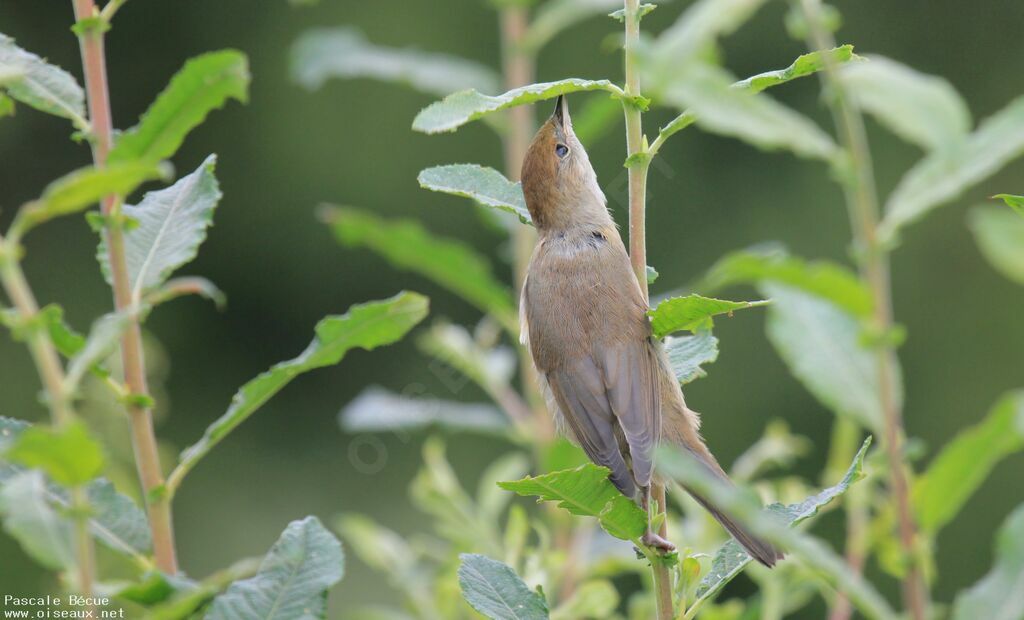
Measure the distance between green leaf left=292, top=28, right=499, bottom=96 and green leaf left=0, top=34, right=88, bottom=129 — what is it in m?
1.79

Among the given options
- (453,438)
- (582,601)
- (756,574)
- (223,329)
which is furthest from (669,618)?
(223,329)

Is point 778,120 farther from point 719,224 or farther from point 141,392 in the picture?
point 719,224

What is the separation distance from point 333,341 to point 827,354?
70 cm

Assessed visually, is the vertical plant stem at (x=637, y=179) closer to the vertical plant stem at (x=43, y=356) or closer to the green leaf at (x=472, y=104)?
the green leaf at (x=472, y=104)

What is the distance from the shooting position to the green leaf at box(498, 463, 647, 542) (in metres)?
1.64

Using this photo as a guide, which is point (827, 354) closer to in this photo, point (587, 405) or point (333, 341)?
point (333, 341)

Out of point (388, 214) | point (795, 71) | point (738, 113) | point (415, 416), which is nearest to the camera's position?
point (738, 113)

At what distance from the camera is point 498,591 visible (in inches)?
66.6

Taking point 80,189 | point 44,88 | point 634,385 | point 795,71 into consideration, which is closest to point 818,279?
point 795,71

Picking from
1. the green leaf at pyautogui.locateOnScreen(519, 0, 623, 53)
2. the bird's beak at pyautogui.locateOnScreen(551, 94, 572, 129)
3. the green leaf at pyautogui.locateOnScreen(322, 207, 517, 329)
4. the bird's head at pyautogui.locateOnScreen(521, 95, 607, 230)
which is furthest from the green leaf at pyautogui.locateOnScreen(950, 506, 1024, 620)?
the green leaf at pyautogui.locateOnScreen(519, 0, 623, 53)

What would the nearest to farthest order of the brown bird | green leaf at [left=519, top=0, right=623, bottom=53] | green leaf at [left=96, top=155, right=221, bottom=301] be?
green leaf at [left=96, top=155, right=221, bottom=301]
the brown bird
green leaf at [left=519, top=0, right=623, bottom=53]

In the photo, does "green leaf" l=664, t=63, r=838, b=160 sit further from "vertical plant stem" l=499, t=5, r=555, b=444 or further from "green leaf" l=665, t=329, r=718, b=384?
"vertical plant stem" l=499, t=5, r=555, b=444

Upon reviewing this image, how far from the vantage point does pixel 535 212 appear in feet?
10.3

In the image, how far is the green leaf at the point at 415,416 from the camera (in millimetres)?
3242
